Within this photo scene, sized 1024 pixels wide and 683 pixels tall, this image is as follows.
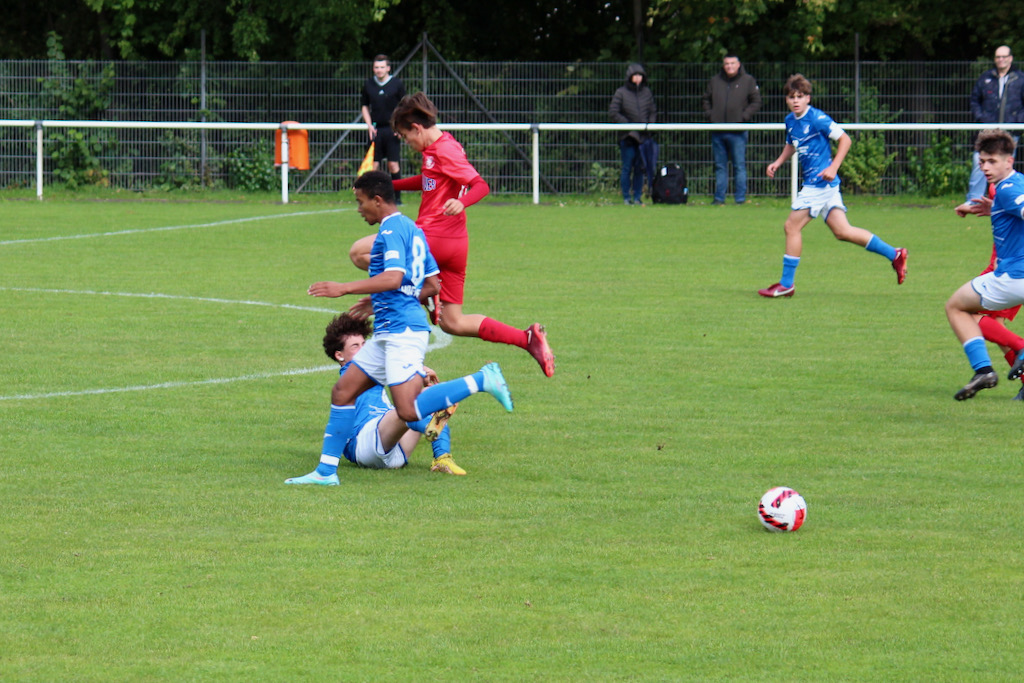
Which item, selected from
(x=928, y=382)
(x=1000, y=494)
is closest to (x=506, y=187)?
(x=928, y=382)

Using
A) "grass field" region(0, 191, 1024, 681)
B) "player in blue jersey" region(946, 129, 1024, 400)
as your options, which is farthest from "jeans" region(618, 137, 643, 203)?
"player in blue jersey" region(946, 129, 1024, 400)

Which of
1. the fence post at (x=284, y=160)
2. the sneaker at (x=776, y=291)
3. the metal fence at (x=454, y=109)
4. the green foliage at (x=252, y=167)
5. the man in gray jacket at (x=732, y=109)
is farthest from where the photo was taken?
the green foliage at (x=252, y=167)

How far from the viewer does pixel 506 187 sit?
1011 inches

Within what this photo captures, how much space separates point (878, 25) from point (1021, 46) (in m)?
2.65

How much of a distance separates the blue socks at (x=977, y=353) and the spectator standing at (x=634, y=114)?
15125mm

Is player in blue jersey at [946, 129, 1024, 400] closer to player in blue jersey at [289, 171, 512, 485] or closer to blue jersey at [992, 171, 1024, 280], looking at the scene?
blue jersey at [992, 171, 1024, 280]

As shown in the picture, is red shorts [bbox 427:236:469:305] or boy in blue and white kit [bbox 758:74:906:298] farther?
boy in blue and white kit [bbox 758:74:906:298]

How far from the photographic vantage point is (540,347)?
29.2 ft

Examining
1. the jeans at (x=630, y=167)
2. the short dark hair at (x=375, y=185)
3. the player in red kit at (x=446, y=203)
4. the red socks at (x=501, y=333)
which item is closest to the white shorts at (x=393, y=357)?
the short dark hair at (x=375, y=185)

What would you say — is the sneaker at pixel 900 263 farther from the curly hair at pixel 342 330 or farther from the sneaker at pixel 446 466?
the sneaker at pixel 446 466

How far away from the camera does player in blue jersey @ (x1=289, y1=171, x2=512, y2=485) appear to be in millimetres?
6973

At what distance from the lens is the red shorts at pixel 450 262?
377 inches

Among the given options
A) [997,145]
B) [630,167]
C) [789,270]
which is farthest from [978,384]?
[630,167]

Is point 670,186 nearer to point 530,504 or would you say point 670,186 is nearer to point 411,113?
point 411,113
